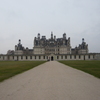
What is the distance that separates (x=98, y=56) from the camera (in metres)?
80.2

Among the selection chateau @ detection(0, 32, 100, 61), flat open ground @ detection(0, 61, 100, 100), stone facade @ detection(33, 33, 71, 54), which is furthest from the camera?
stone facade @ detection(33, 33, 71, 54)

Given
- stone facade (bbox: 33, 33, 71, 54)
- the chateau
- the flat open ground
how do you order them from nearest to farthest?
the flat open ground → the chateau → stone facade (bbox: 33, 33, 71, 54)

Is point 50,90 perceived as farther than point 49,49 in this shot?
No

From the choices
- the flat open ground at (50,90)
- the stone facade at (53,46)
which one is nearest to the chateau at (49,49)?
the stone facade at (53,46)

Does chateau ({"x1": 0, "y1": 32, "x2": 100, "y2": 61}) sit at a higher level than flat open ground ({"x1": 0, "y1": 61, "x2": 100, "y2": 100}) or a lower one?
higher

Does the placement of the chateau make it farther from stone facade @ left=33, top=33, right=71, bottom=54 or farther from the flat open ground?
the flat open ground

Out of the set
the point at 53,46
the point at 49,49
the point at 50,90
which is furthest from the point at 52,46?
the point at 50,90

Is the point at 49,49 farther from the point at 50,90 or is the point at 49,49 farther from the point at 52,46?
the point at 50,90

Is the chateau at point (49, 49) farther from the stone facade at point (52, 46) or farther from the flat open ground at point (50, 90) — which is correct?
the flat open ground at point (50, 90)

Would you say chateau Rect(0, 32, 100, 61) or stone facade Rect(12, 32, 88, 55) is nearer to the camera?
chateau Rect(0, 32, 100, 61)

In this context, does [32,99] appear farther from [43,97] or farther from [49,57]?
[49,57]

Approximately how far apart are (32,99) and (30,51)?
107038mm

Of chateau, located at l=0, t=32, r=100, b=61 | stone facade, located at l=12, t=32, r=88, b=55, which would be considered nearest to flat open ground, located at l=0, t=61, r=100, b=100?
chateau, located at l=0, t=32, r=100, b=61

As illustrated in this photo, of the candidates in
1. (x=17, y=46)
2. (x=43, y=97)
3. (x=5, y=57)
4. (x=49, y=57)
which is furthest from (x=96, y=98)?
(x=17, y=46)
